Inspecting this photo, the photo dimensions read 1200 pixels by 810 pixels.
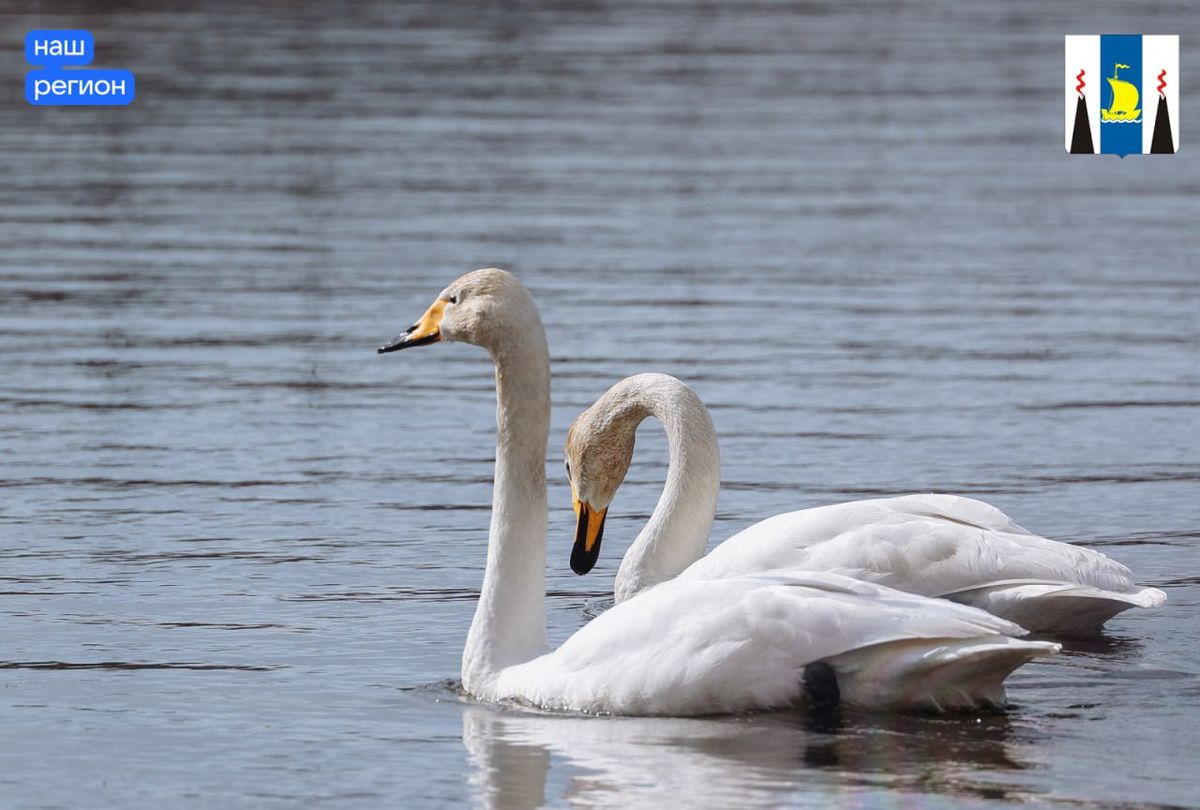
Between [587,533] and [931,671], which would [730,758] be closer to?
[931,671]

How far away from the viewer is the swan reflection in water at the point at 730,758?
302 inches

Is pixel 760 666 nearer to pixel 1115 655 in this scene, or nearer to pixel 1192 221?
pixel 1115 655

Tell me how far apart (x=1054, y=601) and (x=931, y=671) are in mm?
1761

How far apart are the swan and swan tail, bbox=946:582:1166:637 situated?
1.26 m

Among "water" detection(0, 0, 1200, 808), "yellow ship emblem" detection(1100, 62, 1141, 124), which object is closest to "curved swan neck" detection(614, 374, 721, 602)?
"water" detection(0, 0, 1200, 808)

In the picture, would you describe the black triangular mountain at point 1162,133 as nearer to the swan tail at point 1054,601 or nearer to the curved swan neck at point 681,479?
the curved swan neck at point 681,479

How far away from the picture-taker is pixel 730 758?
804cm

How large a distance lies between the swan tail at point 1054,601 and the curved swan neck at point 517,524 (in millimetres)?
1726

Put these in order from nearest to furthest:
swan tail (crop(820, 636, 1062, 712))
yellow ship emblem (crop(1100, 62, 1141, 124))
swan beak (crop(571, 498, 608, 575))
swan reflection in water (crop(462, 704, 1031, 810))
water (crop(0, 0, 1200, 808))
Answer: swan reflection in water (crop(462, 704, 1031, 810)), swan tail (crop(820, 636, 1062, 712)), water (crop(0, 0, 1200, 808)), swan beak (crop(571, 498, 608, 575)), yellow ship emblem (crop(1100, 62, 1141, 124))

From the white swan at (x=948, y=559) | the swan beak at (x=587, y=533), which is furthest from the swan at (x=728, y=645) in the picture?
the swan beak at (x=587, y=533)

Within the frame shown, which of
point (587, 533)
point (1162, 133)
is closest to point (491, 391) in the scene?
point (587, 533)

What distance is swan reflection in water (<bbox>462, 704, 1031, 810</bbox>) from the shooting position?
7.67 m

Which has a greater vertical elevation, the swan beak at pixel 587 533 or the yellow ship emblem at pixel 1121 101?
the yellow ship emblem at pixel 1121 101

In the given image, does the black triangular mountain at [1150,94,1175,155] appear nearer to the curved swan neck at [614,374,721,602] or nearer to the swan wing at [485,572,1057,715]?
the curved swan neck at [614,374,721,602]
